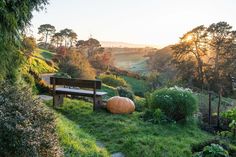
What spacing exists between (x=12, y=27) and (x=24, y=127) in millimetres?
2444

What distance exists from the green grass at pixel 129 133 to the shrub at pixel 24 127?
877 mm

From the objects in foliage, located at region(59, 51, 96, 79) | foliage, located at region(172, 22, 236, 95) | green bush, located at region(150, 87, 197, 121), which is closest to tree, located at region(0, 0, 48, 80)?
green bush, located at region(150, 87, 197, 121)

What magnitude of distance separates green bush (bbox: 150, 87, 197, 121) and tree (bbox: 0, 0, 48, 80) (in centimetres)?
488

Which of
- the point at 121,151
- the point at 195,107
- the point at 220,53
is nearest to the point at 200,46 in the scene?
the point at 220,53

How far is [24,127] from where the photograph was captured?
418 cm

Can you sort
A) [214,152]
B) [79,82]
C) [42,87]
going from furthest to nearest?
[42,87], [79,82], [214,152]

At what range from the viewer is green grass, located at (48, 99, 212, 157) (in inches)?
256

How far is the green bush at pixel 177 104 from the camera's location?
9.97 m

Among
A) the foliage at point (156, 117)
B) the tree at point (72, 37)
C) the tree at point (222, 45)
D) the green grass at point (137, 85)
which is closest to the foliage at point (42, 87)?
the foliage at point (156, 117)

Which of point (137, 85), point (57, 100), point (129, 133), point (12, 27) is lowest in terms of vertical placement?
point (137, 85)

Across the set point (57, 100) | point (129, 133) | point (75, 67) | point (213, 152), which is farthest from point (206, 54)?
point (213, 152)

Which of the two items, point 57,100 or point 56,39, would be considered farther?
point 56,39

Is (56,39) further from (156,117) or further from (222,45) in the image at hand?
(156,117)

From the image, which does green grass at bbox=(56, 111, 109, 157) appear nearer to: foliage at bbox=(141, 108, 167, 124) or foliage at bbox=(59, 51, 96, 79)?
foliage at bbox=(141, 108, 167, 124)
